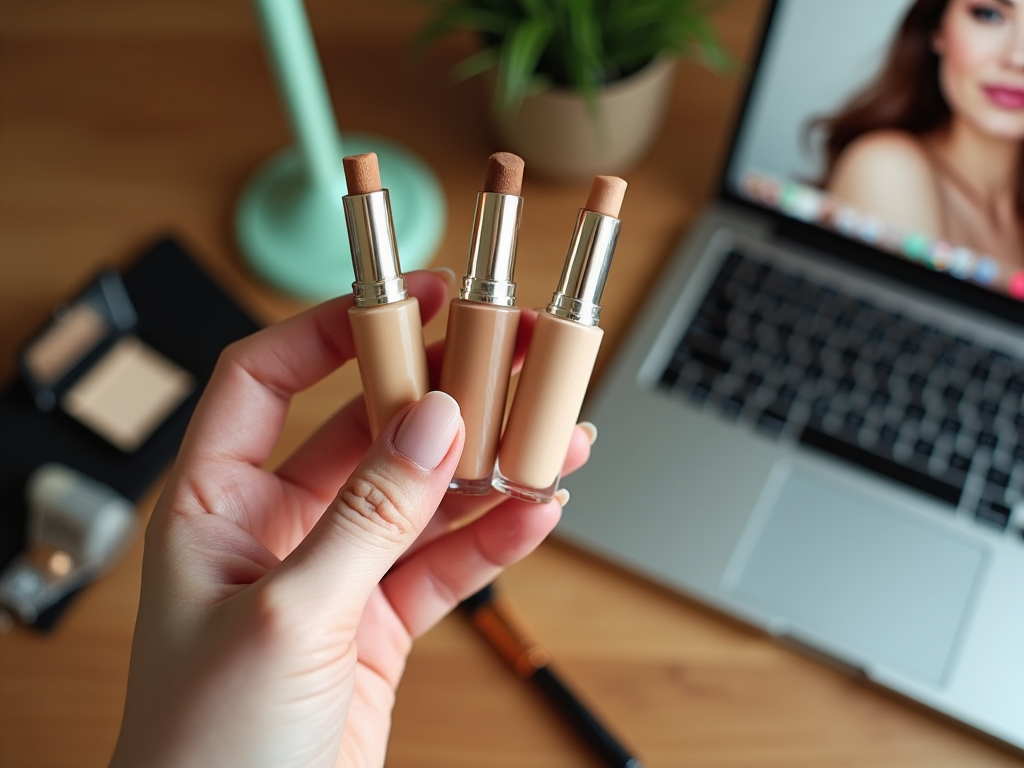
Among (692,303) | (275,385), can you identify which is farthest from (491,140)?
(275,385)

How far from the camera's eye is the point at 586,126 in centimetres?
64

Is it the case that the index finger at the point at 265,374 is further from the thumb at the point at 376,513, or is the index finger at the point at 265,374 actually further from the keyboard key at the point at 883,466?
the keyboard key at the point at 883,466

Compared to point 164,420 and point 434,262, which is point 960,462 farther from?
point 164,420

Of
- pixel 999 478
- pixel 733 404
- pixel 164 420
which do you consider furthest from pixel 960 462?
pixel 164 420

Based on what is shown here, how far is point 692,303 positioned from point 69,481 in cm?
45

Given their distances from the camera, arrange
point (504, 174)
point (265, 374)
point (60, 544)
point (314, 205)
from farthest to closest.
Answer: point (314, 205)
point (60, 544)
point (265, 374)
point (504, 174)

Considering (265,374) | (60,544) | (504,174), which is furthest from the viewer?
(60,544)

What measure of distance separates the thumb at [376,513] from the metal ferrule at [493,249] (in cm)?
5

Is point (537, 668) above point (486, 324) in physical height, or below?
below

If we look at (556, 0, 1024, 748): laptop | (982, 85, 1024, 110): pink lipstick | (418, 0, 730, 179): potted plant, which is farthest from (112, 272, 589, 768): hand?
(982, 85, 1024, 110): pink lipstick

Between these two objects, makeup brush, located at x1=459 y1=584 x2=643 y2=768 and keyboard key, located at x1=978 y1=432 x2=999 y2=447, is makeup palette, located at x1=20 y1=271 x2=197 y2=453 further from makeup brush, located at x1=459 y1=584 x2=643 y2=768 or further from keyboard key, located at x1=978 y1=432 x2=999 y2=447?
keyboard key, located at x1=978 y1=432 x2=999 y2=447

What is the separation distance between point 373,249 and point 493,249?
1.9 inches

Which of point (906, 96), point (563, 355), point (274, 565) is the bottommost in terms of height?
point (274, 565)

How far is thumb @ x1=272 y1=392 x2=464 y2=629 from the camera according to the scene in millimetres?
329
